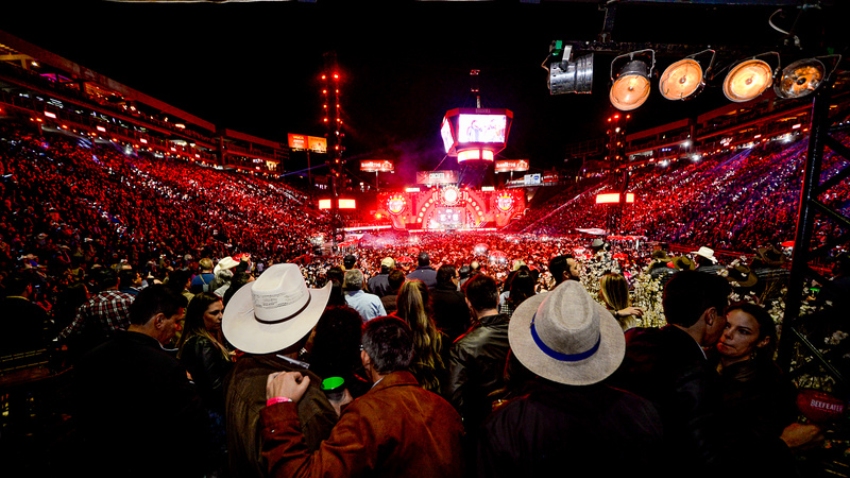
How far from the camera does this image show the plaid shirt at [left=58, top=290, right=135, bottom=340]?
3355 millimetres

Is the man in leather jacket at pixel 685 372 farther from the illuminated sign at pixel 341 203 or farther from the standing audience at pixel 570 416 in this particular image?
the illuminated sign at pixel 341 203

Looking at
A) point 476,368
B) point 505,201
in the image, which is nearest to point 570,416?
point 476,368

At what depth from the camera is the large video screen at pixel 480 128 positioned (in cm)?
2228

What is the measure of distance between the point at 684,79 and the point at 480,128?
19.2m

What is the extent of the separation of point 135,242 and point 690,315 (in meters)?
17.3

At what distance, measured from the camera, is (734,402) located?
6.97 feet

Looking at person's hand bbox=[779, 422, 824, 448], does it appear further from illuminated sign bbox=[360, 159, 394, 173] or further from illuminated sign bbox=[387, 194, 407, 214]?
illuminated sign bbox=[360, 159, 394, 173]

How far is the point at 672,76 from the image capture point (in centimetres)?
416

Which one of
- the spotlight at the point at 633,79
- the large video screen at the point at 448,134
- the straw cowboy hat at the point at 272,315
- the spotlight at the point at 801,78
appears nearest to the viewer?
the straw cowboy hat at the point at 272,315

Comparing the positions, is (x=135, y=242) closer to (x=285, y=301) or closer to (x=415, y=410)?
(x=285, y=301)

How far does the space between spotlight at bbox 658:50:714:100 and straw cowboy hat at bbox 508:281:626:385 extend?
3818 mm

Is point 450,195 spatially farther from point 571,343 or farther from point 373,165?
point 571,343

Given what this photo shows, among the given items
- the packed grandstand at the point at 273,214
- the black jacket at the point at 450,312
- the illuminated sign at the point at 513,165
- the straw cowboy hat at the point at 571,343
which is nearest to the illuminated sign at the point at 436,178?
the packed grandstand at the point at 273,214

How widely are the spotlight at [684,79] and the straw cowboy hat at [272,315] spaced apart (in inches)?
184
